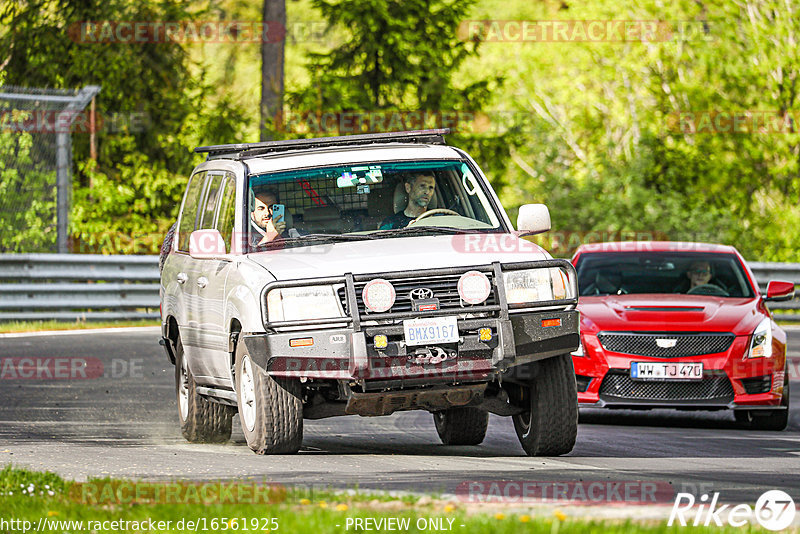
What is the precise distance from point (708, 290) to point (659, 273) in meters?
0.64

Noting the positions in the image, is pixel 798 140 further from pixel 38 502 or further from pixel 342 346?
pixel 38 502

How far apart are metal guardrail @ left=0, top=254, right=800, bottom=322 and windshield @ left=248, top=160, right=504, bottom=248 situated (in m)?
13.0

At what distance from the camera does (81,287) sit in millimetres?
23266

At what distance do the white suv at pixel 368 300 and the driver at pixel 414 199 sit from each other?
0.01 m

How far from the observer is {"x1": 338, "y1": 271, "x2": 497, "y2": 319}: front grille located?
882cm

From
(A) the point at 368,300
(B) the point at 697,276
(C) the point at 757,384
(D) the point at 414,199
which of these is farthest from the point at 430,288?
(B) the point at 697,276

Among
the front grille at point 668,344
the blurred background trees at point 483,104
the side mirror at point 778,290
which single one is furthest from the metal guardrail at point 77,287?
the side mirror at point 778,290

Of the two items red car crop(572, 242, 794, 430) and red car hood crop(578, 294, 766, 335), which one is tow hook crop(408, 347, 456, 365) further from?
red car hood crop(578, 294, 766, 335)

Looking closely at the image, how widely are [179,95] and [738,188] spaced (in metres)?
13.4

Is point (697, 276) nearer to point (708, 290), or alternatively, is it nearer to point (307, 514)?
point (708, 290)

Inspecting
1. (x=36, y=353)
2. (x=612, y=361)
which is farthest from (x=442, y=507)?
(x=36, y=353)

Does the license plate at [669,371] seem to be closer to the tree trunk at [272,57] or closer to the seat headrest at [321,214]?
the seat headrest at [321,214]

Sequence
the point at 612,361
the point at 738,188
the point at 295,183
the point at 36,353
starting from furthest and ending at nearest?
the point at 738,188
the point at 36,353
the point at 612,361
the point at 295,183

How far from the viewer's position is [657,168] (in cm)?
3544
